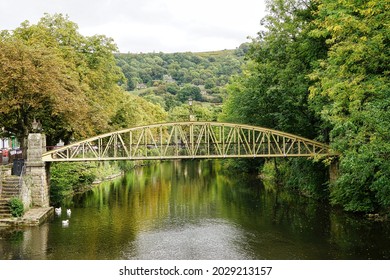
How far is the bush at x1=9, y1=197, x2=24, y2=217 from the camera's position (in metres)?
26.5

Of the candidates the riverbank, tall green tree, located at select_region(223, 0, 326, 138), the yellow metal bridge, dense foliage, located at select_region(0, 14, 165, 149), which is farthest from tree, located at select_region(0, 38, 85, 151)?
tall green tree, located at select_region(223, 0, 326, 138)

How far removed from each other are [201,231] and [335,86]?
9901 mm

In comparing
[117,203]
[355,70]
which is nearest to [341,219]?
[355,70]

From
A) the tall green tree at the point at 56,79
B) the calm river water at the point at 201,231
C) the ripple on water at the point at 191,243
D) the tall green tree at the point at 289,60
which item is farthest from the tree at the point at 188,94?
the ripple on water at the point at 191,243

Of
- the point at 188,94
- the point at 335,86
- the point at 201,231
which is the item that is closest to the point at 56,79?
the point at 201,231

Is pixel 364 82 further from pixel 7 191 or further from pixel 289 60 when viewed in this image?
pixel 7 191

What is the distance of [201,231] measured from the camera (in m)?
25.0

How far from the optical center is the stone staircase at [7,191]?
26842 mm

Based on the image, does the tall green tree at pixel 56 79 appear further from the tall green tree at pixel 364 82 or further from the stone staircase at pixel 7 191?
the tall green tree at pixel 364 82

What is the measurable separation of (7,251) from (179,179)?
32.4 m

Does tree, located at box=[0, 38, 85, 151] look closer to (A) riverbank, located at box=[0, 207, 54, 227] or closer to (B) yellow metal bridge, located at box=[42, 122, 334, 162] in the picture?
(B) yellow metal bridge, located at box=[42, 122, 334, 162]

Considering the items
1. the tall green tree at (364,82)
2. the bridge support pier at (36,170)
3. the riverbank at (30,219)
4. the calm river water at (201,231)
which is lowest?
the calm river water at (201,231)

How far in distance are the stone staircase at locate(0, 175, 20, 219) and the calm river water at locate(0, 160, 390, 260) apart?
2.41 metres

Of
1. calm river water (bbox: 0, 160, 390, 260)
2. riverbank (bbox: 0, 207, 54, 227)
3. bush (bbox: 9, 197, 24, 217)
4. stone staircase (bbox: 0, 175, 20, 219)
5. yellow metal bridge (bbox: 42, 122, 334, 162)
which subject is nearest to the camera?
calm river water (bbox: 0, 160, 390, 260)
